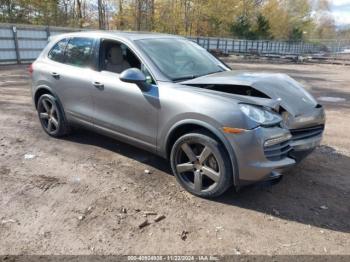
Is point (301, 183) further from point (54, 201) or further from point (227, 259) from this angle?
point (54, 201)

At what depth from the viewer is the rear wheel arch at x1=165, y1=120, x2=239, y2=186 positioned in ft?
11.1

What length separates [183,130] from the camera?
382 cm

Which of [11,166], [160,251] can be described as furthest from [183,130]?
[11,166]

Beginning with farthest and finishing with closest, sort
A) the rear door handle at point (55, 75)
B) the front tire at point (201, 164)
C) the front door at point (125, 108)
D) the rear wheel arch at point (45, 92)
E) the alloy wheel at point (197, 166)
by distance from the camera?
the rear wheel arch at point (45, 92) < the rear door handle at point (55, 75) < the front door at point (125, 108) < the alloy wheel at point (197, 166) < the front tire at point (201, 164)

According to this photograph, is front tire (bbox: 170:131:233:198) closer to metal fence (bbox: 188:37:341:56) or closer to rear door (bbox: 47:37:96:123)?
rear door (bbox: 47:37:96:123)

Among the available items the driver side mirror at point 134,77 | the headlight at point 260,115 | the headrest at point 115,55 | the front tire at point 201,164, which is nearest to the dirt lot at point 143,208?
the front tire at point 201,164

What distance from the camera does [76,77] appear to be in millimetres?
4844

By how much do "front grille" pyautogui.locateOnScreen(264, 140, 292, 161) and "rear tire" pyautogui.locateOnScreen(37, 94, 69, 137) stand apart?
133 inches

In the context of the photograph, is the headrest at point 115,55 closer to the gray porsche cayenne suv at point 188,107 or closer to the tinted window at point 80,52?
the gray porsche cayenne suv at point 188,107

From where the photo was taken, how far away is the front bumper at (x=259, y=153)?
325cm

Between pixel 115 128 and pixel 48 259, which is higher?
pixel 115 128

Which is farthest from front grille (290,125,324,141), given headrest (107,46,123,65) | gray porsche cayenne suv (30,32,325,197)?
headrest (107,46,123,65)

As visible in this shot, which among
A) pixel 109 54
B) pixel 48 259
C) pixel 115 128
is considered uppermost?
pixel 109 54

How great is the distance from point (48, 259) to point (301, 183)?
9.82ft
